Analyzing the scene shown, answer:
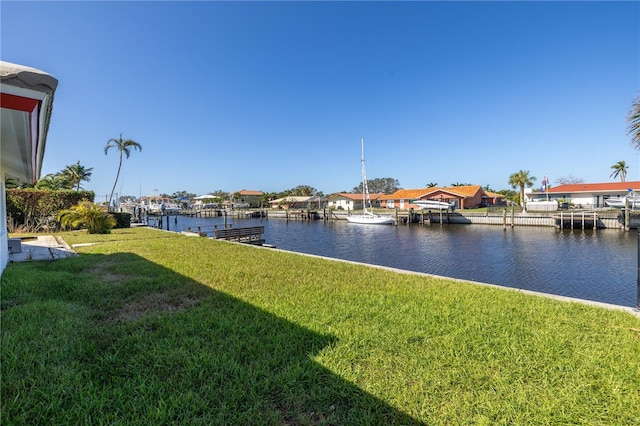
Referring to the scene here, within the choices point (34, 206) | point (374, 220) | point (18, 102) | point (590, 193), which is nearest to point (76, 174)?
point (34, 206)

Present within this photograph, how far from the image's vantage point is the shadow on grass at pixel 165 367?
8.20ft

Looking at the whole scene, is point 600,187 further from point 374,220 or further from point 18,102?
point 18,102

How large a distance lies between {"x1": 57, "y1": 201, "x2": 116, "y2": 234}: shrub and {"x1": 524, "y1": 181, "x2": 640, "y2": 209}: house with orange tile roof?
54.7 m

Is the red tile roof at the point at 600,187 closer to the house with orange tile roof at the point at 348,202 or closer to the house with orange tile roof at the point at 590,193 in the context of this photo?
the house with orange tile roof at the point at 590,193

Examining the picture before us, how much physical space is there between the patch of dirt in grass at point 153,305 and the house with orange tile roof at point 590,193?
175 feet

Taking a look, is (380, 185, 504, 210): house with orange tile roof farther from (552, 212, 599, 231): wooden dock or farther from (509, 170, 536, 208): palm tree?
(552, 212, 599, 231): wooden dock

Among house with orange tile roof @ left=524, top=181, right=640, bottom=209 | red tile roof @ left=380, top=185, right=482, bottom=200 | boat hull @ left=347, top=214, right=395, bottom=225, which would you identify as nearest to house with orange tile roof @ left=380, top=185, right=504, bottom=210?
red tile roof @ left=380, top=185, right=482, bottom=200

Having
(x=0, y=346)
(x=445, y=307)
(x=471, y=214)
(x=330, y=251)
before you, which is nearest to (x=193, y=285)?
(x=0, y=346)

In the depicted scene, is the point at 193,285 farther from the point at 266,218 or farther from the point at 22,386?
the point at 266,218

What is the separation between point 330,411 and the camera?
2.61 m

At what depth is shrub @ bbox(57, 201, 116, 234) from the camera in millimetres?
16656

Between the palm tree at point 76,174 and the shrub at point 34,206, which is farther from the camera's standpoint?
the palm tree at point 76,174

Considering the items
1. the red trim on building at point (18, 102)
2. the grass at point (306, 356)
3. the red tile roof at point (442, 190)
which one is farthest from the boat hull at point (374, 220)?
the red trim on building at point (18, 102)

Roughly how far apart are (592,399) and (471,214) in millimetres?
39598
